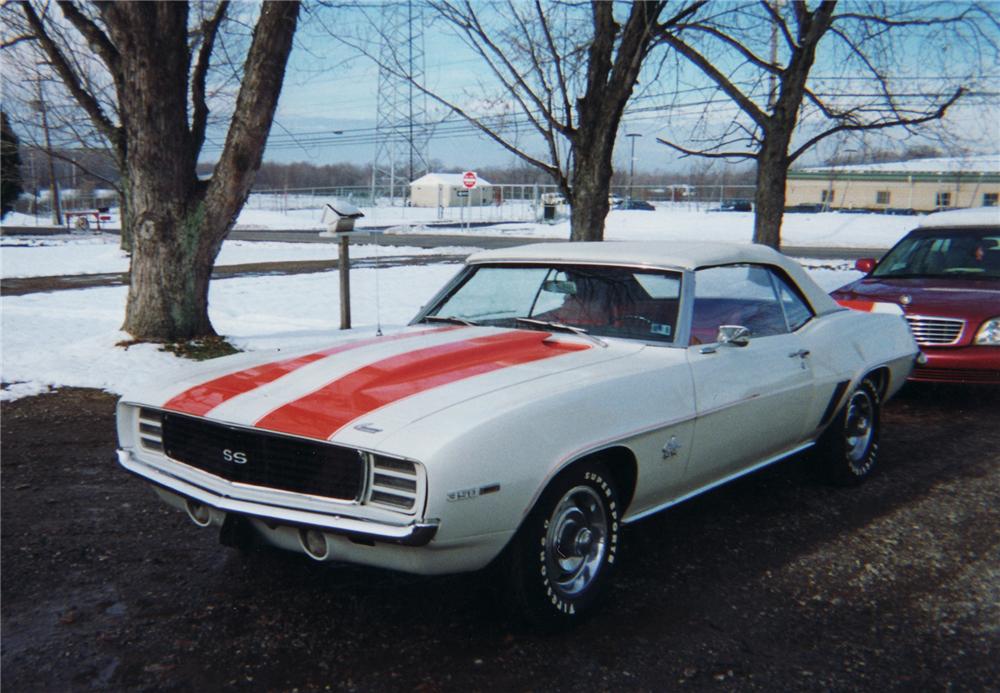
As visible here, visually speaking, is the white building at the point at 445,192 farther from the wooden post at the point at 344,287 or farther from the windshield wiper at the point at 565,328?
the windshield wiper at the point at 565,328

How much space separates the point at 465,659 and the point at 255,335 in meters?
7.09

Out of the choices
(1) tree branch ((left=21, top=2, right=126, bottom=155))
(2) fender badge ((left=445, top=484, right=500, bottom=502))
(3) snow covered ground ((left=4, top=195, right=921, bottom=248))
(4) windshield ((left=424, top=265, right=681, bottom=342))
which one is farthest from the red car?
(3) snow covered ground ((left=4, top=195, right=921, bottom=248))

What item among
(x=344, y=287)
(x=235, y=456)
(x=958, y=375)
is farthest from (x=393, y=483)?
(x=344, y=287)

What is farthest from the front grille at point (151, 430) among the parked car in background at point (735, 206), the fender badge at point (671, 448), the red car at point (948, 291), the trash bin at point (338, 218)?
the parked car in background at point (735, 206)

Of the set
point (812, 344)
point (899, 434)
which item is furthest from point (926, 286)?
point (812, 344)

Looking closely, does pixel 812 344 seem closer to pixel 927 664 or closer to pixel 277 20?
pixel 927 664

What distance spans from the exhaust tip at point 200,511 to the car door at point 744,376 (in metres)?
2.01

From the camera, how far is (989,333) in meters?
6.77

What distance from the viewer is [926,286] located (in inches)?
299

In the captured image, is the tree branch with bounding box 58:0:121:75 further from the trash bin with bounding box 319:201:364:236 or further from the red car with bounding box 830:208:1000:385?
the red car with bounding box 830:208:1000:385

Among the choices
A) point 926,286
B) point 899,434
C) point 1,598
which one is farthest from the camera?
point 926,286

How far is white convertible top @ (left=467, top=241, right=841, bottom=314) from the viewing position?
4.19 metres

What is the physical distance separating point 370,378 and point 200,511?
0.82 meters

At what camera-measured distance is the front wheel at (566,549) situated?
3045 millimetres
